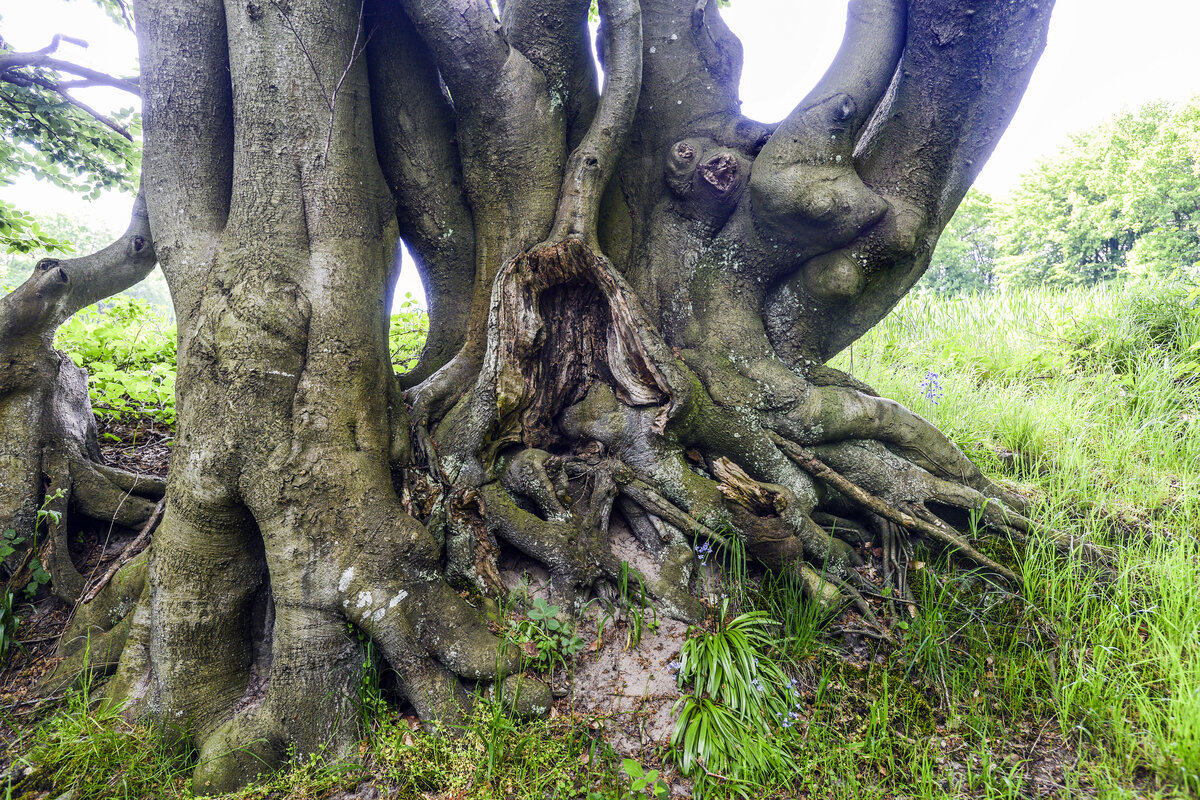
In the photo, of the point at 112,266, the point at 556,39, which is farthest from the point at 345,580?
the point at 556,39

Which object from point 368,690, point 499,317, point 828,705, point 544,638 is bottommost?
point 368,690

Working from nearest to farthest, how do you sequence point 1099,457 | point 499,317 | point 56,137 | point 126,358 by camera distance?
1. point 499,317
2. point 1099,457
3. point 56,137
4. point 126,358

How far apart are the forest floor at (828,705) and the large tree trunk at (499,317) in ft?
0.55

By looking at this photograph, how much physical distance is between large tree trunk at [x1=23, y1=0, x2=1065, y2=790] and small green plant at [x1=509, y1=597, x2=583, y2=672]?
6.4 inches

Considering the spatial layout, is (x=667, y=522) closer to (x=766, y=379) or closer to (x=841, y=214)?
(x=766, y=379)

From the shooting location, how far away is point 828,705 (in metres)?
2.20

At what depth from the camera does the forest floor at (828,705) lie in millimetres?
1938

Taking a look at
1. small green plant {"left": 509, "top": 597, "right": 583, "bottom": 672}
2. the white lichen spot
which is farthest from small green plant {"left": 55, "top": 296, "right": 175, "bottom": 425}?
small green plant {"left": 509, "top": 597, "right": 583, "bottom": 672}

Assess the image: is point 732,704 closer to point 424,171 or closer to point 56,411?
point 424,171

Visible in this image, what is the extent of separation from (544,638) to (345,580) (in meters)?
A: 0.91

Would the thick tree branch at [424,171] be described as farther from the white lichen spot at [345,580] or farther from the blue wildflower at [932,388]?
the blue wildflower at [932,388]

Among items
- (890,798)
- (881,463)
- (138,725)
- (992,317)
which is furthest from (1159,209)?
(138,725)

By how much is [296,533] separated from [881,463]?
3170 mm

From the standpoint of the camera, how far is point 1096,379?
16.1ft
